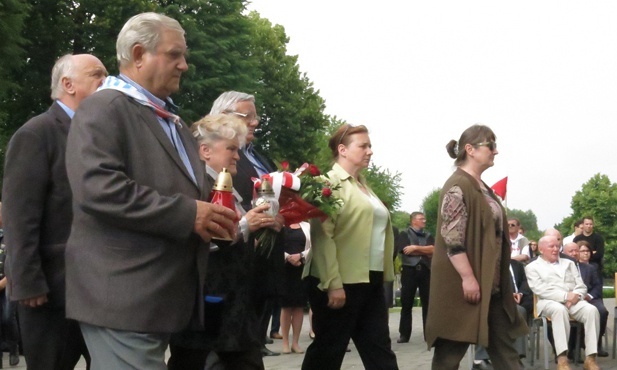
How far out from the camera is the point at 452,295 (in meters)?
8.26

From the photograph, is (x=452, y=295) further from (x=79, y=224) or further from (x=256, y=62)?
(x=256, y=62)

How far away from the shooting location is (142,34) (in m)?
4.56

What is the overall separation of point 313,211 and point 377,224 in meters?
1.01

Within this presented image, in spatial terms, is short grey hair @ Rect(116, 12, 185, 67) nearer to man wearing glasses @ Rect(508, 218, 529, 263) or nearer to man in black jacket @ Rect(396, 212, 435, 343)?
man in black jacket @ Rect(396, 212, 435, 343)

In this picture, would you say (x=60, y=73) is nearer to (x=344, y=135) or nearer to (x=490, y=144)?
(x=344, y=135)

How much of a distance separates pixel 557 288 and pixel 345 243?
585cm

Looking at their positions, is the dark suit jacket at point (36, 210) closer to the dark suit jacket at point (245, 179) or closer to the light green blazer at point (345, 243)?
the dark suit jacket at point (245, 179)

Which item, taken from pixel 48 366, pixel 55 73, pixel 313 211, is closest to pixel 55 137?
pixel 55 73

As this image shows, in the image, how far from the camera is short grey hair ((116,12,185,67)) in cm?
456

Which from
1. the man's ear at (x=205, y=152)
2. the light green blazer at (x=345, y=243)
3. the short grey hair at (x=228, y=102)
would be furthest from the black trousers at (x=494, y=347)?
the man's ear at (x=205, y=152)

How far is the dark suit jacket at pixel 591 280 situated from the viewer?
14.2 meters

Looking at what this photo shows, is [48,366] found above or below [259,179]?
below

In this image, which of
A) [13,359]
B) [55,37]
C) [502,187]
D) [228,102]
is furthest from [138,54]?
[55,37]

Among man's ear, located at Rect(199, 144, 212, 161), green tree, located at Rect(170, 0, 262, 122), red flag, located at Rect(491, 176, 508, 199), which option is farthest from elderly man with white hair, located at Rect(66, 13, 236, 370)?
green tree, located at Rect(170, 0, 262, 122)
